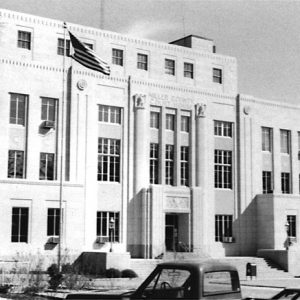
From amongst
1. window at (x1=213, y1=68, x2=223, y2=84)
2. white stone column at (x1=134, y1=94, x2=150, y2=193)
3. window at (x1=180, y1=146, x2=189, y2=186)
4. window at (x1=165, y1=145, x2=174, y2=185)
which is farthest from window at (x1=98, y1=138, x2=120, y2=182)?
window at (x1=213, y1=68, x2=223, y2=84)

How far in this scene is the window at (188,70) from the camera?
48844 mm

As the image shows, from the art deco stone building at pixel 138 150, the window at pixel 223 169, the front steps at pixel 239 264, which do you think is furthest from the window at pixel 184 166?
the front steps at pixel 239 264

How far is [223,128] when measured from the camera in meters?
49.7

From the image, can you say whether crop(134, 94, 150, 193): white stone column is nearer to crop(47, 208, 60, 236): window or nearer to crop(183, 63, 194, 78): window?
crop(183, 63, 194, 78): window

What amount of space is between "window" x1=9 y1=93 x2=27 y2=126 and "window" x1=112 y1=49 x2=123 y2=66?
7679 mm

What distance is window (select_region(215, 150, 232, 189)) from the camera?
1918 inches

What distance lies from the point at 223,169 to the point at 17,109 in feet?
55.7

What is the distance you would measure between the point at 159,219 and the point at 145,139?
18.9 ft

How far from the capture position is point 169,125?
46.9 m

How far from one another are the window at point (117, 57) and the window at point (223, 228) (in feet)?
45.5

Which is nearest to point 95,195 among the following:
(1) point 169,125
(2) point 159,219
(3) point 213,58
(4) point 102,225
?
(4) point 102,225

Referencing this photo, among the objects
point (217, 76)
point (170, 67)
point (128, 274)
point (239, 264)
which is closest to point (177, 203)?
point (239, 264)

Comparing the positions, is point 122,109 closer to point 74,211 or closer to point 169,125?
point 169,125

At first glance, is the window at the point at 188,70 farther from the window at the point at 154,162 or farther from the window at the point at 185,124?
the window at the point at 154,162
